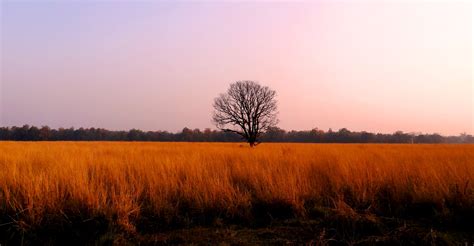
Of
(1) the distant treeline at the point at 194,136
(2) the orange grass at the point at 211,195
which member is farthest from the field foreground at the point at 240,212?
(1) the distant treeline at the point at 194,136

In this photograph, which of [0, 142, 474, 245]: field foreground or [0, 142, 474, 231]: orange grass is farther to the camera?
[0, 142, 474, 231]: orange grass

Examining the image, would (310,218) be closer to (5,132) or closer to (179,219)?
(179,219)

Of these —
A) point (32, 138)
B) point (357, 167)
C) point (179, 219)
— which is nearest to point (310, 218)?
point (179, 219)

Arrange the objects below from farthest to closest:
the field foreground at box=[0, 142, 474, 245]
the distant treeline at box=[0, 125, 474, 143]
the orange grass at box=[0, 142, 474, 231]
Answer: the distant treeline at box=[0, 125, 474, 143], the orange grass at box=[0, 142, 474, 231], the field foreground at box=[0, 142, 474, 245]

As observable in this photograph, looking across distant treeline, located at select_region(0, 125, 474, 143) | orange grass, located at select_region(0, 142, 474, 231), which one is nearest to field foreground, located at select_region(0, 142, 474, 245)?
orange grass, located at select_region(0, 142, 474, 231)

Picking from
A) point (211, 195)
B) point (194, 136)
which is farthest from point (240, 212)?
point (194, 136)

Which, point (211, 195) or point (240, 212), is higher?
point (211, 195)

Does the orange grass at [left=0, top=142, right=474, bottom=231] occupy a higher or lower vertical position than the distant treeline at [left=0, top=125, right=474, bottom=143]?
lower

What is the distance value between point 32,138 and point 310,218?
9642cm

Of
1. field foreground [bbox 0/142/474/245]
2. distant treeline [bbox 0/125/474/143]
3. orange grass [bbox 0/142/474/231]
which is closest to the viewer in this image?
field foreground [bbox 0/142/474/245]

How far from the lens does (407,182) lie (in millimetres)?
6391

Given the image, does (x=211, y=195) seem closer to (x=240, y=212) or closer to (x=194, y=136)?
(x=240, y=212)

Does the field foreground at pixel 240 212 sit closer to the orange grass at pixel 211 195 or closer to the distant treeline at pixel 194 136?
the orange grass at pixel 211 195

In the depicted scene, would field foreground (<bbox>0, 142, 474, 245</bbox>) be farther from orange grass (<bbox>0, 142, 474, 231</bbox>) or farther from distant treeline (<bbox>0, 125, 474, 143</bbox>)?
distant treeline (<bbox>0, 125, 474, 143</bbox>)
